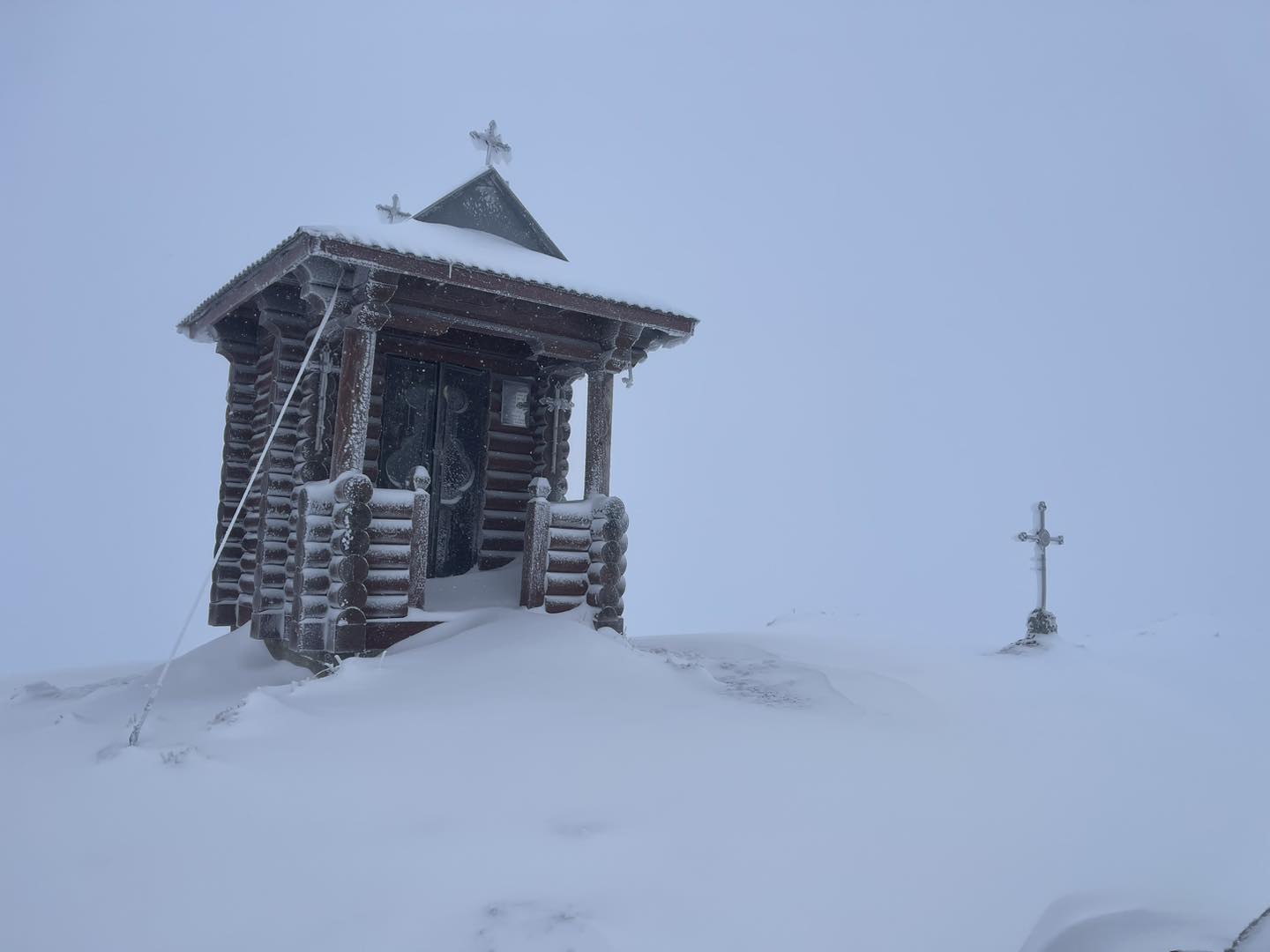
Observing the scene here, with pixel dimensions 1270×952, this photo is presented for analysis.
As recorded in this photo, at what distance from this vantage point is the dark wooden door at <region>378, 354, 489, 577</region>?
32.4ft

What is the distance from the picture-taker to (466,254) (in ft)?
26.3

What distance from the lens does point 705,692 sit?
6367 mm

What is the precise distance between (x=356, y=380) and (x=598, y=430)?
8.53ft

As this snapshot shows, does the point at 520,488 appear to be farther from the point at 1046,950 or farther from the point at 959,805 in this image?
the point at 1046,950

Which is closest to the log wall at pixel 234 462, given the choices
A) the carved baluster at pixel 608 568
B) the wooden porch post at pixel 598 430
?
the wooden porch post at pixel 598 430

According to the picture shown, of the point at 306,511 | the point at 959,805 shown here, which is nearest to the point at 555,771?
the point at 959,805

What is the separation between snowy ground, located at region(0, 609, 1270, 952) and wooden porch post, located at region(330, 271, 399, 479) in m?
1.95

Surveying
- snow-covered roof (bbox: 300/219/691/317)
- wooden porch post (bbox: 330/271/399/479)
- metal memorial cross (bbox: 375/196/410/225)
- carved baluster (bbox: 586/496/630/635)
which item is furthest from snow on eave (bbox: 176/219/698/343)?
carved baluster (bbox: 586/496/630/635)

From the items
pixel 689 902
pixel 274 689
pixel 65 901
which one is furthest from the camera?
pixel 274 689

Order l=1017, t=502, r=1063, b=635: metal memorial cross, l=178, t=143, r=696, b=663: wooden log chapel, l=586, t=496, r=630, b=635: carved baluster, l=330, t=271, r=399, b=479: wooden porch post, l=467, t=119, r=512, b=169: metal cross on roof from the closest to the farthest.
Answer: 1. l=178, t=143, r=696, b=663: wooden log chapel
2. l=330, t=271, r=399, b=479: wooden porch post
3. l=586, t=496, r=630, b=635: carved baluster
4. l=467, t=119, r=512, b=169: metal cross on roof
5. l=1017, t=502, r=1063, b=635: metal memorial cross

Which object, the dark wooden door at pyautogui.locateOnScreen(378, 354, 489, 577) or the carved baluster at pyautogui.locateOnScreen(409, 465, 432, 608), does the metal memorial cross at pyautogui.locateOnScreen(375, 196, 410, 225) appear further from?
the carved baluster at pyautogui.locateOnScreen(409, 465, 432, 608)

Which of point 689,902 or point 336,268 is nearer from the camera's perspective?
point 689,902

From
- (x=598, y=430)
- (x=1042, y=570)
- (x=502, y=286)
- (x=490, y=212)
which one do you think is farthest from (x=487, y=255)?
(x=1042, y=570)

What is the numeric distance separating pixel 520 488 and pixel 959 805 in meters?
7.04
